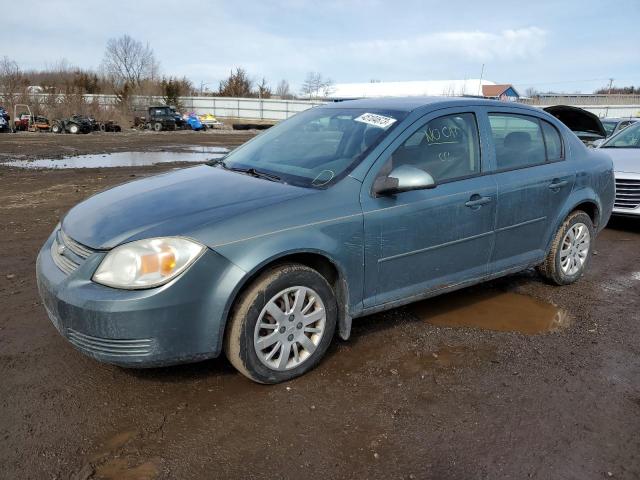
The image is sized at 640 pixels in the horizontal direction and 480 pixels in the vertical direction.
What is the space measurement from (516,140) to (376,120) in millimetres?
1368

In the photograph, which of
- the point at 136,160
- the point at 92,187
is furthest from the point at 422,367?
the point at 136,160

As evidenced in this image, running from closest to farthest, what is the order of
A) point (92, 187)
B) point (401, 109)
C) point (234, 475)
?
1. point (234, 475)
2. point (401, 109)
3. point (92, 187)

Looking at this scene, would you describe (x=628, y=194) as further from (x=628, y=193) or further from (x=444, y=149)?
(x=444, y=149)

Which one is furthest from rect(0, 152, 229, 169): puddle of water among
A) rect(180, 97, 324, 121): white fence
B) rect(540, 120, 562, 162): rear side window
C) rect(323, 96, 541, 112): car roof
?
rect(180, 97, 324, 121): white fence

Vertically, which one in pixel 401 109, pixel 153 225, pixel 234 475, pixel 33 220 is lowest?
pixel 234 475

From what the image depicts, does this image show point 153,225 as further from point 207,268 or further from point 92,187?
point 92,187

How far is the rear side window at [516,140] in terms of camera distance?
13.6 feet

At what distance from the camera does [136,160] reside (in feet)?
52.0

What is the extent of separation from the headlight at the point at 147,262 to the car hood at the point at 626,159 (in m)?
6.88

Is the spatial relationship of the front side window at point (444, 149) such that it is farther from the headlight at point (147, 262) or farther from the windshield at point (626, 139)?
the windshield at point (626, 139)

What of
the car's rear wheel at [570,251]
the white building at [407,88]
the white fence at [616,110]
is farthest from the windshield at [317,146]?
the white building at [407,88]

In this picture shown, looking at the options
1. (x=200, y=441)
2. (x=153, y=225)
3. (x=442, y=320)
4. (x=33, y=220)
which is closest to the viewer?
(x=200, y=441)

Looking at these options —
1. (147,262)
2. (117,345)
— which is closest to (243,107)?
(147,262)

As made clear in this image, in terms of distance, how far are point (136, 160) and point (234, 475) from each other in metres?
14.9
